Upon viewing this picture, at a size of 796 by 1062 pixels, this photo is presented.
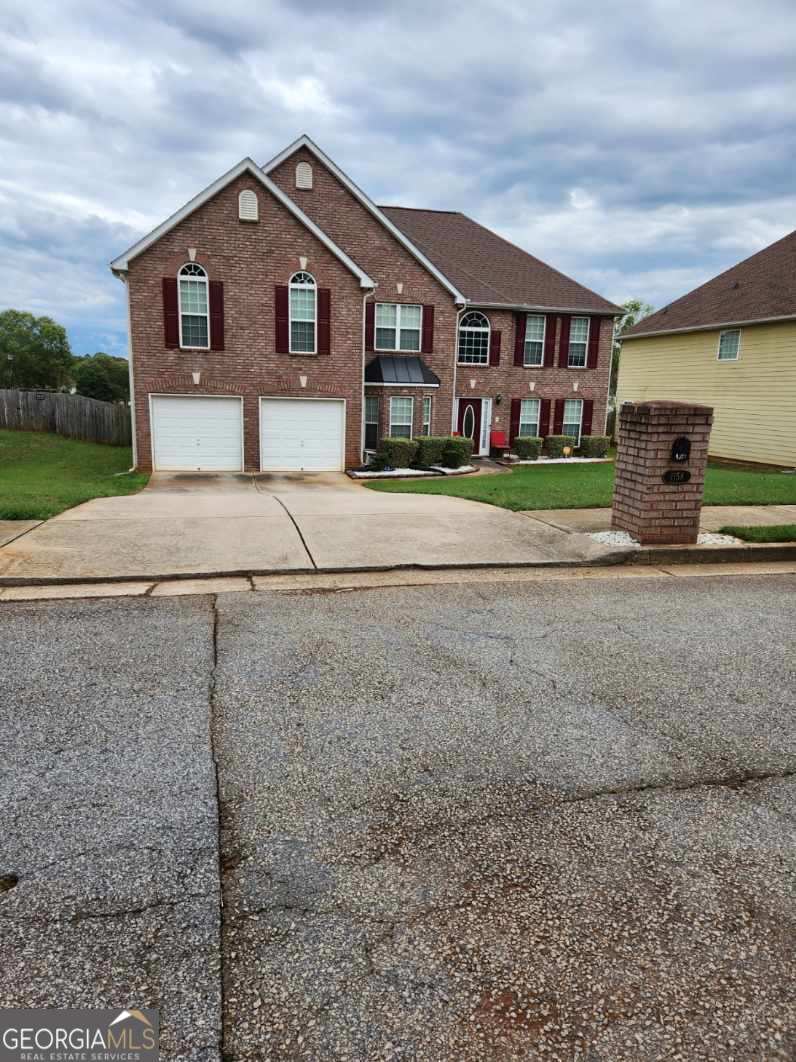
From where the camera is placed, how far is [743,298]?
81.0ft

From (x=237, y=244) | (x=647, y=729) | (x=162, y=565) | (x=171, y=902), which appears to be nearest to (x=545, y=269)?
(x=237, y=244)

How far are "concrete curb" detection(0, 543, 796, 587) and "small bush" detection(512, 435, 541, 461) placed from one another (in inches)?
691

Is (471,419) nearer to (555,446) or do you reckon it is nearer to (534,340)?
(555,446)

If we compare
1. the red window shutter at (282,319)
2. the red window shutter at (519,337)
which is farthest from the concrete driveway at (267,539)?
the red window shutter at (519,337)

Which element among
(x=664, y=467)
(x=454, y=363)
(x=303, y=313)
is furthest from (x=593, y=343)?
(x=664, y=467)

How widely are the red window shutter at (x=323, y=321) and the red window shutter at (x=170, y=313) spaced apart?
3.88 meters

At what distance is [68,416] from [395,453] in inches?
610

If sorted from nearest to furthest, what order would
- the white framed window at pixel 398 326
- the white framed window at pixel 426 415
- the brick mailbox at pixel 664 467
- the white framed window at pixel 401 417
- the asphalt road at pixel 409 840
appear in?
the asphalt road at pixel 409 840 < the brick mailbox at pixel 664 467 < the white framed window at pixel 398 326 < the white framed window at pixel 401 417 < the white framed window at pixel 426 415

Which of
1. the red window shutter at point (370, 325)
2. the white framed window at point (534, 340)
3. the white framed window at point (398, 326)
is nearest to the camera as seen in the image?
the red window shutter at point (370, 325)

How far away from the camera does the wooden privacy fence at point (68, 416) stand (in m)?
26.8

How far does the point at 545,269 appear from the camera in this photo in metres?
28.0

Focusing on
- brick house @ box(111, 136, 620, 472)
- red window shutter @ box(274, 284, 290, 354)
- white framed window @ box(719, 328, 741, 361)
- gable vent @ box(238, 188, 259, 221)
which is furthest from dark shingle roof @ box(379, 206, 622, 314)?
gable vent @ box(238, 188, 259, 221)

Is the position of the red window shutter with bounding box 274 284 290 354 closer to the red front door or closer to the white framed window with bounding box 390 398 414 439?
the white framed window with bounding box 390 398 414 439

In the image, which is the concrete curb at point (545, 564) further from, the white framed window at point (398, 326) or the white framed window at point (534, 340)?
the white framed window at point (534, 340)
